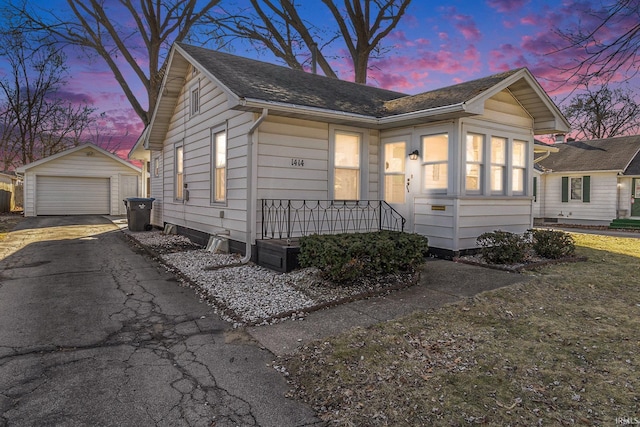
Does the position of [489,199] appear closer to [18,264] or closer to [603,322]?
[603,322]

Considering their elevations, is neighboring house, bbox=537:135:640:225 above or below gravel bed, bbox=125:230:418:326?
above

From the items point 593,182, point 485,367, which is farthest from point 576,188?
point 485,367

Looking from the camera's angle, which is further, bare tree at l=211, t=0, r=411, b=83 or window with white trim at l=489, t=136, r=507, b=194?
bare tree at l=211, t=0, r=411, b=83

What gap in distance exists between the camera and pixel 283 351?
3787mm

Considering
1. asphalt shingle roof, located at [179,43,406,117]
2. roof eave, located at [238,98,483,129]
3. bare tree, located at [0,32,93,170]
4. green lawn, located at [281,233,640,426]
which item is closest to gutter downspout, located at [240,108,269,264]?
roof eave, located at [238,98,483,129]

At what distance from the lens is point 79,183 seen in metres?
21.4

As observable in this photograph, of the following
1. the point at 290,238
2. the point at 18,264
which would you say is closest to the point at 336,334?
the point at 290,238

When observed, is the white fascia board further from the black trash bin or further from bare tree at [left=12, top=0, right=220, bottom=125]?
bare tree at [left=12, top=0, right=220, bottom=125]

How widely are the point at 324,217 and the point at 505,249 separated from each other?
3.61m

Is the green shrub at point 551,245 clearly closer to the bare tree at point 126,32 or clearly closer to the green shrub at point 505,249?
the green shrub at point 505,249

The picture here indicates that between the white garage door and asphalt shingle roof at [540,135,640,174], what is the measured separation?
81.3 ft

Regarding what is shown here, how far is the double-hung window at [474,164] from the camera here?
833 centimetres

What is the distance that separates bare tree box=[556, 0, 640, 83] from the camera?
14.7 feet

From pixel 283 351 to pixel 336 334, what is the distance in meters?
0.63
